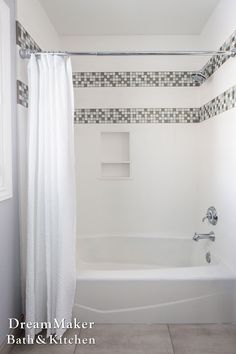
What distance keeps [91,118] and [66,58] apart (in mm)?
1169

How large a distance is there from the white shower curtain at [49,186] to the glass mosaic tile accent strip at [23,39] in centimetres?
18

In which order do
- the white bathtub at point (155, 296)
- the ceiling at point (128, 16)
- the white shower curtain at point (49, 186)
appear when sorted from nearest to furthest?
1. the white shower curtain at point (49, 186)
2. the white bathtub at point (155, 296)
3. the ceiling at point (128, 16)

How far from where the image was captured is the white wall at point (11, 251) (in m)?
1.94

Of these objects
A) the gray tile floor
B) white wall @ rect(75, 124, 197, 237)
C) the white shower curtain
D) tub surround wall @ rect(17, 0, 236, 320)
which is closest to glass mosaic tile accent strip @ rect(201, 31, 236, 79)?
tub surround wall @ rect(17, 0, 236, 320)

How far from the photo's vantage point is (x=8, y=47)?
1975mm

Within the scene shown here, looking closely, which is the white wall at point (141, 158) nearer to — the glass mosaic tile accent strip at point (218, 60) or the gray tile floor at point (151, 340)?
the glass mosaic tile accent strip at point (218, 60)

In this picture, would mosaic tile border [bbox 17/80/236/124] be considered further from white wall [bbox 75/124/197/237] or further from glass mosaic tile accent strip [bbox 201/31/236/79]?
glass mosaic tile accent strip [bbox 201/31/236/79]

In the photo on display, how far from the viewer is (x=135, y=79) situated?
10.9ft

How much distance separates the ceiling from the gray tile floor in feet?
8.24

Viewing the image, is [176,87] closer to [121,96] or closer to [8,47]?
[121,96]

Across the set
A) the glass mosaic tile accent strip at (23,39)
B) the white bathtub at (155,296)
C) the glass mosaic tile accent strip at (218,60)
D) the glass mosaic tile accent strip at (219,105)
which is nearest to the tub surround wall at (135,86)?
the glass mosaic tile accent strip at (219,105)

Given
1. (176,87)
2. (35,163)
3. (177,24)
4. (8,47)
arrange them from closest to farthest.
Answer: (8,47), (35,163), (177,24), (176,87)

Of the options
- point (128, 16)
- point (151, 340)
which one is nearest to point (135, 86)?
point (128, 16)

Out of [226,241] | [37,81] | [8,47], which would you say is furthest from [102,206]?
[8,47]
